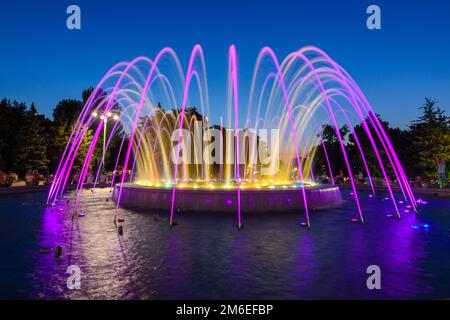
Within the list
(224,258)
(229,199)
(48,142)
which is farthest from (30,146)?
(224,258)

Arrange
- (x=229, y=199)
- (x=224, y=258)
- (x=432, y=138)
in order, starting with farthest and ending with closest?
(x=432, y=138) → (x=229, y=199) → (x=224, y=258)

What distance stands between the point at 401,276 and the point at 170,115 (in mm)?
52202

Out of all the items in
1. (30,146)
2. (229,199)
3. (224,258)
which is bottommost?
(224,258)

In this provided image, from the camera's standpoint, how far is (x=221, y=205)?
57.0ft

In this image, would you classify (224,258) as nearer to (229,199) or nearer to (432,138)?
(229,199)

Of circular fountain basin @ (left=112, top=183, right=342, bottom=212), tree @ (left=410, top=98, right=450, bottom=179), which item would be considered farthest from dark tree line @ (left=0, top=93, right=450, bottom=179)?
circular fountain basin @ (left=112, top=183, right=342, bottom=212)

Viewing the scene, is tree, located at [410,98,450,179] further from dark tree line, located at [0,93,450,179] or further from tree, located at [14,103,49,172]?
tree, located at [14,103,49,172]

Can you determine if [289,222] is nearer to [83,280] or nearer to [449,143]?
[83,280]

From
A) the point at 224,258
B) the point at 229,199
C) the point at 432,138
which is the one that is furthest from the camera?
the point at 432,138

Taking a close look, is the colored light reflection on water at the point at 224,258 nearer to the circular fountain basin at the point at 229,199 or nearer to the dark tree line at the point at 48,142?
the circular fountain basin at the point at 229,199

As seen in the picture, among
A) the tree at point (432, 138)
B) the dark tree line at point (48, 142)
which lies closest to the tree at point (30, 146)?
the dark tree line at point (48, 142)

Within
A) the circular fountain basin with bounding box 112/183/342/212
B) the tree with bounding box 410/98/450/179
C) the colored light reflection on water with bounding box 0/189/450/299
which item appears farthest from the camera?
the tree with bounding box 410/98/450/179

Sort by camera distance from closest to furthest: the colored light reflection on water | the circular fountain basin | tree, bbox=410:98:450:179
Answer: the colored light reflection on water, the circular fountain basin, tree, bbox=410:98:450:179
